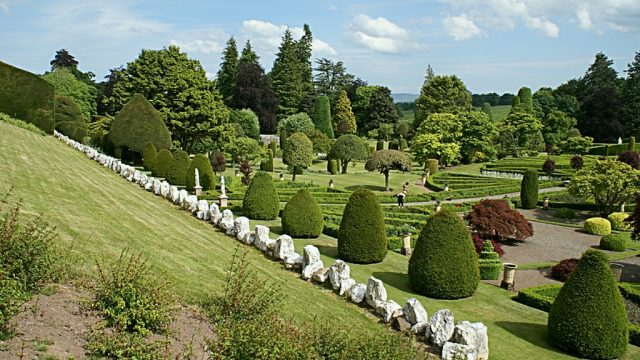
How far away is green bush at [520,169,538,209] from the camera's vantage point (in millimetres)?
32781

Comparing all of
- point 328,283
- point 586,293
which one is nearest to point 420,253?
point 328,283

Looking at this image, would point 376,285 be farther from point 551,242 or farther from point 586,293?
point 551,242

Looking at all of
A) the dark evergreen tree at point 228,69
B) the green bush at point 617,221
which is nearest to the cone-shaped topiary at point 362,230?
the green bush at point 617,221

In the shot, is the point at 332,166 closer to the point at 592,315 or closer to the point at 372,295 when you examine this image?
the point at 372,295

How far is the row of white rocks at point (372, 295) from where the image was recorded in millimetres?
9391

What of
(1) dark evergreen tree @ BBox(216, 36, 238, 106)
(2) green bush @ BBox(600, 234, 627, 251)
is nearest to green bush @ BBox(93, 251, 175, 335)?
(2) green bush @ BBox(600, 234, 627, 251)

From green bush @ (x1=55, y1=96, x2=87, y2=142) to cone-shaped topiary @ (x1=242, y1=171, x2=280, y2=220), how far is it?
30147 millimetres

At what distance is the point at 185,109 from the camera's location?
4153 centimetres

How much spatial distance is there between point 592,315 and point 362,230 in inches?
276

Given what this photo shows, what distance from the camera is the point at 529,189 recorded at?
33062 millimetres

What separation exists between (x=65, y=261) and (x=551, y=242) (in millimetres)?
22055

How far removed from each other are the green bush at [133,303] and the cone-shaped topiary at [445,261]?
7641mm

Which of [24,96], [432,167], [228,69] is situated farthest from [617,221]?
[228,69]

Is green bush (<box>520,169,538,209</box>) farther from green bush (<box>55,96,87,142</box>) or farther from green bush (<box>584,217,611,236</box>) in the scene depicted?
green bush (<box>55,96,87,142</box>)
